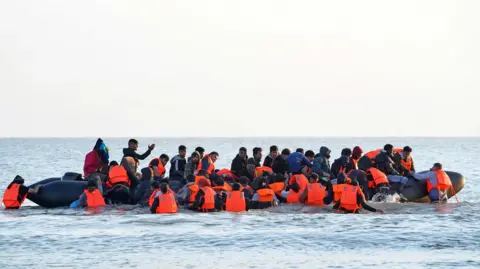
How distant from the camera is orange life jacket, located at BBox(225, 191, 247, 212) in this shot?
25656mm

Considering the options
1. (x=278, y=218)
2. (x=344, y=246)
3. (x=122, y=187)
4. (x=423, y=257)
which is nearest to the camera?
(x=423, y=257)

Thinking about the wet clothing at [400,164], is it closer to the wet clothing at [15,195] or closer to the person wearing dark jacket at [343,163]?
the person wearing dark jacket at [343,163]

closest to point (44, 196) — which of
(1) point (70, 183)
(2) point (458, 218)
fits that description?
(1) point (70, 183)

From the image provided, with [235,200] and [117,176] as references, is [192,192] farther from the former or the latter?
[117,176]

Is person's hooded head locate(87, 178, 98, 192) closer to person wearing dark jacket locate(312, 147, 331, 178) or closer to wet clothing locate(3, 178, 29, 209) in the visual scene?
wet clothing locate(3, 178, 29, 209)

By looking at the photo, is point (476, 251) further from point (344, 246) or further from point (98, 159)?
point (98, 159)

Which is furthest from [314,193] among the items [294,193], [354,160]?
[354,160]

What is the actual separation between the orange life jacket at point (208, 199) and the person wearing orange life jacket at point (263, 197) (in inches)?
45.7

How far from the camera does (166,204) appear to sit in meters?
25.3

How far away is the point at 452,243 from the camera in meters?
21.3

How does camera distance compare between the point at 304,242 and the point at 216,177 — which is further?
the point at 216,177

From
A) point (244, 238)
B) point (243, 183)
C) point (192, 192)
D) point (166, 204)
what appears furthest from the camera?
point (243, 183)

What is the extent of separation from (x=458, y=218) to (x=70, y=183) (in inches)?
436

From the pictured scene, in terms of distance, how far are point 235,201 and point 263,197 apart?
103 centimetres
